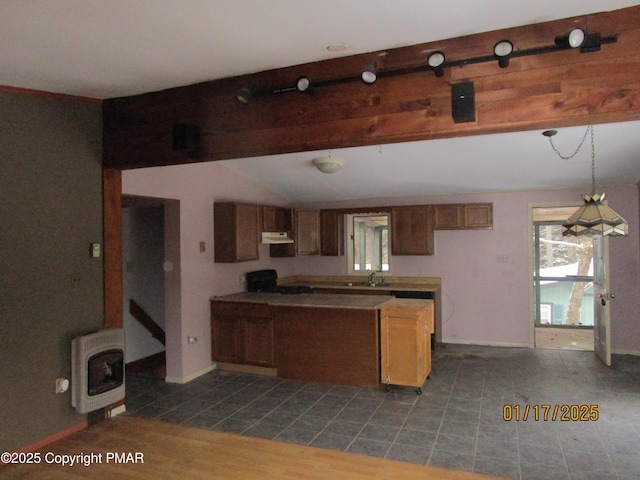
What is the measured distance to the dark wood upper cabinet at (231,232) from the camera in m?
5.05

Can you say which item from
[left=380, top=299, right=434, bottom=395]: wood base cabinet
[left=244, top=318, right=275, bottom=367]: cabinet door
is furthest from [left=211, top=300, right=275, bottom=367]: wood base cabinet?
[left=380, top=299, right=434, bottom=395]: wood base cabinet

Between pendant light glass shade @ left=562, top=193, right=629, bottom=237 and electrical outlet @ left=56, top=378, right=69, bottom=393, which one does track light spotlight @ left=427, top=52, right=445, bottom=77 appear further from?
electrical outlet @ left=56, top=378, right=69, bottom=393

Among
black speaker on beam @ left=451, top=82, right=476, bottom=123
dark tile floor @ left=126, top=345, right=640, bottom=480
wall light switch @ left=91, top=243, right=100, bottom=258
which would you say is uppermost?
black speaker on beam @ left=451, top=82, right=476, bottom=123

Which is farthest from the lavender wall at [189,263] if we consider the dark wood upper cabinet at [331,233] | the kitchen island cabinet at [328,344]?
the dark wood upper cabinet at [331,233]

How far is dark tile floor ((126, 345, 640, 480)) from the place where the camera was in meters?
2.92

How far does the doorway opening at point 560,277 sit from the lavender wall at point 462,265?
1.83 metres

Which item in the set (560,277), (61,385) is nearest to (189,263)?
(61,385)

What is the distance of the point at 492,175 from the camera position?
5293mm

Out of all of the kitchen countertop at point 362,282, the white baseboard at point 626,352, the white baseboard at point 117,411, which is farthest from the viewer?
the kitchen countertop at point 362,282

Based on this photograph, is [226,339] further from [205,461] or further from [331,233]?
[331,233]

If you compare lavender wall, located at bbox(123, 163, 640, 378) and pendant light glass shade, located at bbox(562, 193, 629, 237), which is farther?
lavender wall, located at bbox(123, 163, 640, 378)

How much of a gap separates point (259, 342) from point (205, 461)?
2.00 meters

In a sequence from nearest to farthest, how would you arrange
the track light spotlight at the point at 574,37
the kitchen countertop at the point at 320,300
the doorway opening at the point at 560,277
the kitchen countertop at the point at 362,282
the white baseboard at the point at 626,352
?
the track light spotlight at the point at 574,37, the kitchen countertop at the point at 320,300, the white baseboard at the point at 626,352, the kitchen countertop at the point at 362,282, the doorway opening at the point at 560,277

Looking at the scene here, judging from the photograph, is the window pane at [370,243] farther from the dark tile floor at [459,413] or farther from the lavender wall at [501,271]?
the dark tile floor at [459,413]
